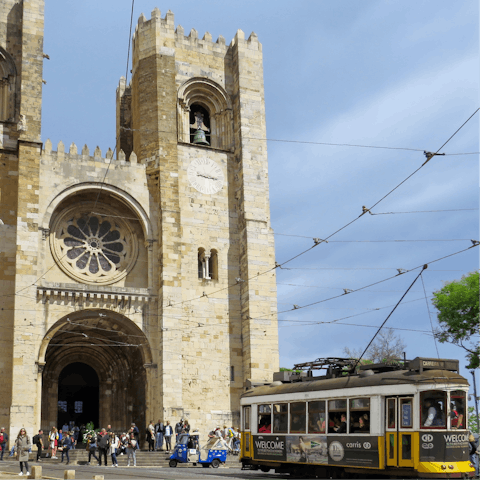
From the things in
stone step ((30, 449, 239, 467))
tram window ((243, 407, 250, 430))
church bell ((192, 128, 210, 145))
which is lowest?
stone step ((30, 449, 239, 467))

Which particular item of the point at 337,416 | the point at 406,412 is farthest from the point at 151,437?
the point at 406,412

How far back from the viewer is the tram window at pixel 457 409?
13.1 m

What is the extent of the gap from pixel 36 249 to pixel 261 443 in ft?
43.5

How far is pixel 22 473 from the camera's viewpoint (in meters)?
16.6

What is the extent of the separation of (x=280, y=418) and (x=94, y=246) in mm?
15193

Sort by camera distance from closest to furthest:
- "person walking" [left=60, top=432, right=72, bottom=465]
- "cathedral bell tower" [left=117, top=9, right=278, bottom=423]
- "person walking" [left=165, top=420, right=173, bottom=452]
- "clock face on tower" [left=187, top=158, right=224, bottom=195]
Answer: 1. "person walking" [left=60, top=432, right=72, bottom=465]
2. "person walking" [left=165, top=420, right=173, bottom=452]
3. "cathedral bell tower" [left=117, top=9, right=278, bottom=423]
4. "clock face on tower" [left=187, top=158, right=224, bottom=195]

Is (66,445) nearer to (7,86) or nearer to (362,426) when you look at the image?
(362,426)

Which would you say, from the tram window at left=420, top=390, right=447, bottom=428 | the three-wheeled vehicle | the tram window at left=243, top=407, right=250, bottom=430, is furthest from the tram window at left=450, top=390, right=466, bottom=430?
the three-wheeled vehicle

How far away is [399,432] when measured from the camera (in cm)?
1317

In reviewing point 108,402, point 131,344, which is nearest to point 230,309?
point 131,344

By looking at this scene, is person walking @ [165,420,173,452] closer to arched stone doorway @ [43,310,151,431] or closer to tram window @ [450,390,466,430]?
arched stone doorway @ [43,310,151,431]

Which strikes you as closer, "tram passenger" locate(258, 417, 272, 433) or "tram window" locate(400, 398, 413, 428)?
"tram window" locate(400, 398, 413, 428)

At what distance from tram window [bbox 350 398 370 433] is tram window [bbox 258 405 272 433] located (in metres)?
2.85

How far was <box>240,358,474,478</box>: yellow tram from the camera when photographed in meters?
12.9
